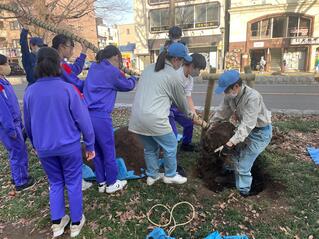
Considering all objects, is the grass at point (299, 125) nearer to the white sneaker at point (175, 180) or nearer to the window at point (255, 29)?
the white sneaker at point (175, 180)

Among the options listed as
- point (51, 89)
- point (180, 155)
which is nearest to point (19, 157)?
point (51, 89)

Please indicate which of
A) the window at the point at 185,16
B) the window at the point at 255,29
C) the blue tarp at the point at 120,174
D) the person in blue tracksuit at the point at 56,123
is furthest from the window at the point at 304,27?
the person in blue tracksuit at the point at 56,123

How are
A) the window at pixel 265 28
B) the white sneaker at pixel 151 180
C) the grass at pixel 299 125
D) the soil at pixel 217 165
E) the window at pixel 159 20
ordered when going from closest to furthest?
the white sneaker at pixel 151 180, the soil at pixel 217 165, the grass at pixel 299 125, the window at pixel 265 28, the window at pixel 159 20

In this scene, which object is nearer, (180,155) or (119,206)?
(119,206)

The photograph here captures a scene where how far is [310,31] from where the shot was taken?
80.8 feet

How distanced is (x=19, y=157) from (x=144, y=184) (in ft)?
5.61

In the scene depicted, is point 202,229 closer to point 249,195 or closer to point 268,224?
point 268,224

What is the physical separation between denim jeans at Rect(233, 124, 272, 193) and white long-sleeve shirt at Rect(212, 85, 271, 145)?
0.37 feet

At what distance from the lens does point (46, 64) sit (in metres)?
2.40

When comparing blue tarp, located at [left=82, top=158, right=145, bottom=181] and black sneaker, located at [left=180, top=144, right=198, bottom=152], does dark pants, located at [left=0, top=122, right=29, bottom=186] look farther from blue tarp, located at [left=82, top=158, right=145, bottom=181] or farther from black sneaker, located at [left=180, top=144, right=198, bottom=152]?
black sneaker, located at [left=180, top=144, right=198, bottom=152]

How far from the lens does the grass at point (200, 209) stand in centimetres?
287

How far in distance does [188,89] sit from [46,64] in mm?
2446

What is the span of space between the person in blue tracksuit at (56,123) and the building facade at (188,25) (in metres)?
25.5

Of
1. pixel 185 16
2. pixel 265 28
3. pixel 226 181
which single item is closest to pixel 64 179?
pixel 226 181
